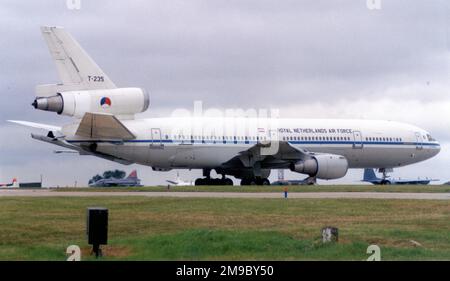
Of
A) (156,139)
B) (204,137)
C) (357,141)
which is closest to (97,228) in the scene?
(156,139)

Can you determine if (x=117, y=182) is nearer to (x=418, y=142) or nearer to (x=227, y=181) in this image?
(x=227, y=181)

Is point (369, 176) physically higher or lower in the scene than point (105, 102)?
lower

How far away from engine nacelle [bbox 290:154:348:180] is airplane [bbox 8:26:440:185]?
0.06 m

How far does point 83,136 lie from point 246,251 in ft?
84.7

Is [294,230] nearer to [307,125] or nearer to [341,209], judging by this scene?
[341,209]

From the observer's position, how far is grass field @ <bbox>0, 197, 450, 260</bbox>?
15.4 metres

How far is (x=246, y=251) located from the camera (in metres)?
15.6

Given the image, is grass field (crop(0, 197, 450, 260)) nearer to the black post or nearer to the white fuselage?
the black post

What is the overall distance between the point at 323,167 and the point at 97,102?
43.3 ft

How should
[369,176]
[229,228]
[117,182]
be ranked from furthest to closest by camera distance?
1. [369,176]
2. [117,182]
3. [229,228]

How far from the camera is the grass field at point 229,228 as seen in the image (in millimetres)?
15375

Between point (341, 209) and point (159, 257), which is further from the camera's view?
point (341, 209)

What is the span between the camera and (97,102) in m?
39.4
